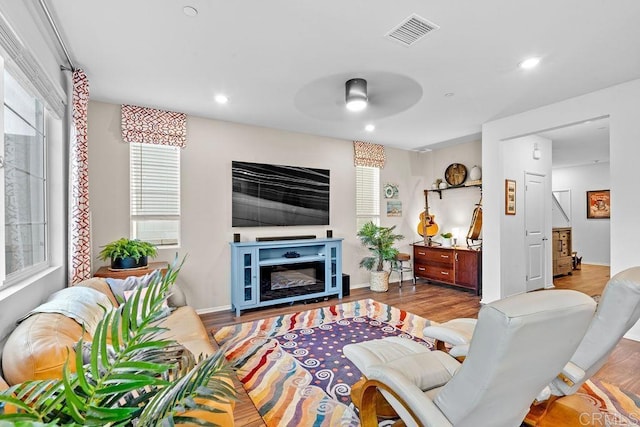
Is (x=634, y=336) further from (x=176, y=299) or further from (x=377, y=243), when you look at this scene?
(x=176, y=299)

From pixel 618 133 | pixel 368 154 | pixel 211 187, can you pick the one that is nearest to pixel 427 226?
pixel 368 154

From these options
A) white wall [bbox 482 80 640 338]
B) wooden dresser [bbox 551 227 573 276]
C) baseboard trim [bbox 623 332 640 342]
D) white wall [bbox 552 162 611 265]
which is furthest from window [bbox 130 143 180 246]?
white wall [bbox 552 162 611 265]

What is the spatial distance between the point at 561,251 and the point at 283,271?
19.1 feet

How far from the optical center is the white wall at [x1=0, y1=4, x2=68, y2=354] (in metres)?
1.70

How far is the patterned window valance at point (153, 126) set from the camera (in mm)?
3658

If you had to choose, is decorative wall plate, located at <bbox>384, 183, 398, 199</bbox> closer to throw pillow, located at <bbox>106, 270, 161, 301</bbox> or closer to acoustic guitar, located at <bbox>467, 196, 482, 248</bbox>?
acoustic guitar, located at <bbox>467, 196, 482, 248</bbox>

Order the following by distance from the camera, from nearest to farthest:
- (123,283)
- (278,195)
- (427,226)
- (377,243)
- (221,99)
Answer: (123,283), (221,99), (278,195), (377,243), (427,226)

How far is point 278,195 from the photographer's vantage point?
470 cm

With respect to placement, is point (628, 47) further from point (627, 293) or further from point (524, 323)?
point (524, 323)

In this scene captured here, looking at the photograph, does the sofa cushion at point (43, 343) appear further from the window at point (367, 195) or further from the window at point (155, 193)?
the window at point (367, 195)

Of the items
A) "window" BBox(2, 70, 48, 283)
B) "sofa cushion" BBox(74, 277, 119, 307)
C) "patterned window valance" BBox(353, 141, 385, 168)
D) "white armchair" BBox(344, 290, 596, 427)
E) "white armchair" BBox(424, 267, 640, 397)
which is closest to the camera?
"white armchair" BBox(344, 290, 596, 427)

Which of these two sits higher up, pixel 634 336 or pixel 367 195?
pixel 367 195

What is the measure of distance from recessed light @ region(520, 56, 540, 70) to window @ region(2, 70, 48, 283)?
377 centimetres

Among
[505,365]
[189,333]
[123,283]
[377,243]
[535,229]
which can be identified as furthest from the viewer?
[377,243]
